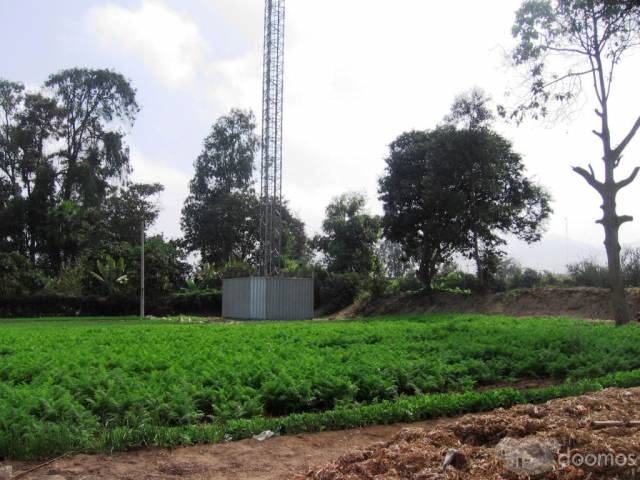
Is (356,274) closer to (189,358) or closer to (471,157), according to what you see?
(471,157)

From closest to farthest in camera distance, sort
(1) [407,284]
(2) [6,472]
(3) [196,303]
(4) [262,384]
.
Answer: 1. (2) [6,472]
2. (4) [262,384]
3. (1) [407,284]
4. (3) [196,303]

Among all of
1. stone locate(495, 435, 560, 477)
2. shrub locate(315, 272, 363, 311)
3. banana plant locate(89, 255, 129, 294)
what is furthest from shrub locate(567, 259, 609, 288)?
banana plant locate(89, 255, 129, 294)

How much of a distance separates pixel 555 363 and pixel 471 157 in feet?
70.9

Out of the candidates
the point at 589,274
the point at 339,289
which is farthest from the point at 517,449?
the point at 339,289

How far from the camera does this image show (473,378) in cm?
942

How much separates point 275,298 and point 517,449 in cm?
3100

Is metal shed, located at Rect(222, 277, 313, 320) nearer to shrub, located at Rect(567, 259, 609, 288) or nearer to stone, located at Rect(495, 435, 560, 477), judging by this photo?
shrub, located at Rect(567, 259, 609, 288)

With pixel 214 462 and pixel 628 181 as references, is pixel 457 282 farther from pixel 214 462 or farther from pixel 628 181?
pixel 214 462

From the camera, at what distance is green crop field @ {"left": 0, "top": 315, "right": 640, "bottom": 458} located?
602 centimetres

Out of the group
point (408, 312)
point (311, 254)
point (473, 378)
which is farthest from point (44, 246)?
point (473, 378)

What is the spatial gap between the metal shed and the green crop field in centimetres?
2126

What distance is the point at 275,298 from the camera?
34625 mm

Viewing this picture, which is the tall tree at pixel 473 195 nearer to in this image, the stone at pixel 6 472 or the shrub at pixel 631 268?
the shrub at pixel 631 268

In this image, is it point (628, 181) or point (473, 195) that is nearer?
point (628, 181)
